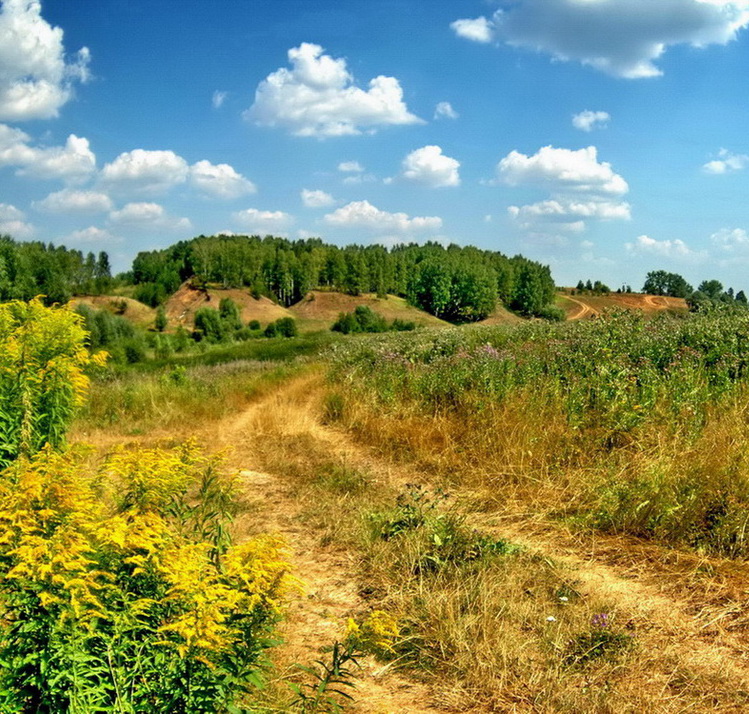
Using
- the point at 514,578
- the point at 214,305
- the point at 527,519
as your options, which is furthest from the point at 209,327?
the point at 514,578

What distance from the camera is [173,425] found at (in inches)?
429

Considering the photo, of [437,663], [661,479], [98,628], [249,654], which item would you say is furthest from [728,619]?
[98,628]

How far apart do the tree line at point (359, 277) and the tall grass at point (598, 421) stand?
8251cm

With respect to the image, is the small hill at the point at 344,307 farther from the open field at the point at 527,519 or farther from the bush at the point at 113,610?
the bush at the point at 113,610

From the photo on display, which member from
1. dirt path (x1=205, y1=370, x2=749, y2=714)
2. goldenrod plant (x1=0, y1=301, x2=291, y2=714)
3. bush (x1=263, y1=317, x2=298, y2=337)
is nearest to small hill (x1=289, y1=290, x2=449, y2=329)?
bush (x1=263, y1=317, x2=298, y2=337)

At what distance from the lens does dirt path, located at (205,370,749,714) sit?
3.17m

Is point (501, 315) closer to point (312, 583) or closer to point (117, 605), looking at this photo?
point (312, 583)

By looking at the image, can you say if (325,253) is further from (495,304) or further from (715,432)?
(715,432)

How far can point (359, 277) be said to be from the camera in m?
92.9

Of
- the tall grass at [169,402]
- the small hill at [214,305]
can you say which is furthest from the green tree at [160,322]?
the tall grass at [169,402]

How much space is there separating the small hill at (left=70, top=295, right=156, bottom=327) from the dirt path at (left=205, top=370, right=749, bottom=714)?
7942 centimetres

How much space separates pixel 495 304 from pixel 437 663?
9974cm

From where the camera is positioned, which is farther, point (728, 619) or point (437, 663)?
point (728, 619)

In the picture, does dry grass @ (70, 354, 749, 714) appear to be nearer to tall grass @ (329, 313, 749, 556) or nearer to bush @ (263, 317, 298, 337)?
tall grass @ (329, 313, 749, 556)
